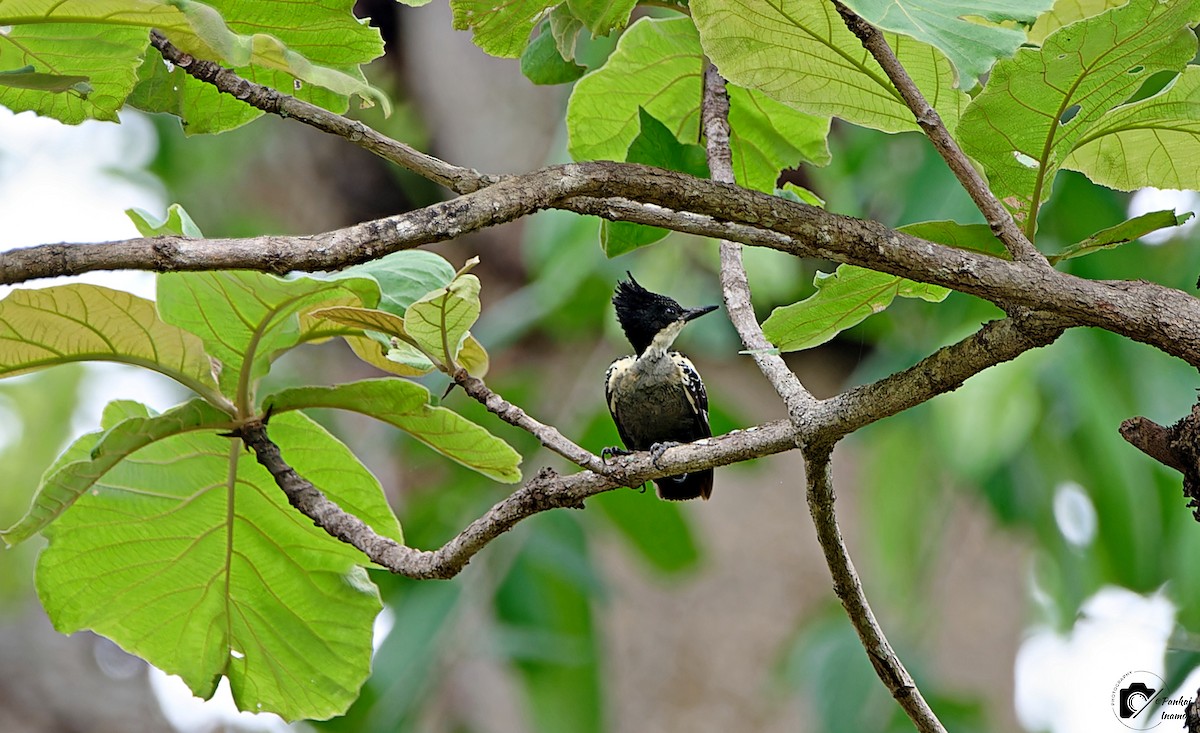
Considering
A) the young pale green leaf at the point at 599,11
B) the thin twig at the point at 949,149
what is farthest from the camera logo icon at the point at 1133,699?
the young pale green leaf at the point at 599,11

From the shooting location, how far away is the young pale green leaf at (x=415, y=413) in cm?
150

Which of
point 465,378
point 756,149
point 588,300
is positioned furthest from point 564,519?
point 465,378

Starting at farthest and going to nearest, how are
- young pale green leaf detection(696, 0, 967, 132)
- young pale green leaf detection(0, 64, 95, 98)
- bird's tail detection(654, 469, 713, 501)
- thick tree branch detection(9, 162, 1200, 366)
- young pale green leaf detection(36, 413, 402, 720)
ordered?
bird's tail detection(654, 469, 713, 501), young pale green leaf detection(36, 413, 402, 720), young pale green leaf detection(696, 0, 967, 132), young pale green leaf detection(0, 64, 95, 98), thick tree branch detection(9, 162, 1200, 366)

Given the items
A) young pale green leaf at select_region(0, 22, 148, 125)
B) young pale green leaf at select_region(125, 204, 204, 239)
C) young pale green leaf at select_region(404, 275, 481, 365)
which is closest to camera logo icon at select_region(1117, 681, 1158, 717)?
young pale green leaf at select_region(404, 275, 481, 365)

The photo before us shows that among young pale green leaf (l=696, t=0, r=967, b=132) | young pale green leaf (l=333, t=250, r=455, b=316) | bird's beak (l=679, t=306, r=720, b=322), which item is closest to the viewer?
young pale green leaf (l=696, t=0, r=967, b=132)

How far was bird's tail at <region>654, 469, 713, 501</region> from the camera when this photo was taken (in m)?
3.24

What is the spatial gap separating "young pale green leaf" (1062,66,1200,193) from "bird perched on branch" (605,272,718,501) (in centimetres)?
207

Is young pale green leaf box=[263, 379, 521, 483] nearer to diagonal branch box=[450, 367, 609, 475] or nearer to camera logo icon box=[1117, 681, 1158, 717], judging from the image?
diagonal branch box=[450, 367, 609, 475]

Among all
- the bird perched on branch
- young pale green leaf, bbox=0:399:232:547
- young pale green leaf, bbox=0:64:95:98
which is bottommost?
young pale green leaf, bbox=0:399:232:547

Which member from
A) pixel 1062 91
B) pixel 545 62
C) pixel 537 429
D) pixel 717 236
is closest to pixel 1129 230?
pixel 1062 91

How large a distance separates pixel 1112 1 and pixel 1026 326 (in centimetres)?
67

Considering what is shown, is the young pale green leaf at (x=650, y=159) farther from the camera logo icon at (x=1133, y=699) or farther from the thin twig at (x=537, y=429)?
the camera logo icon at (x=1133, y=699)

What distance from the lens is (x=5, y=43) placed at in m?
1.24

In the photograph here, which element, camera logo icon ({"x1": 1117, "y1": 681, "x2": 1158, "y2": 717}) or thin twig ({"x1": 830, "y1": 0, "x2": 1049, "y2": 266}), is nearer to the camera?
thin twig ({"x1": 830, "y1": 0, "x2": 1049, "y2": 266})
